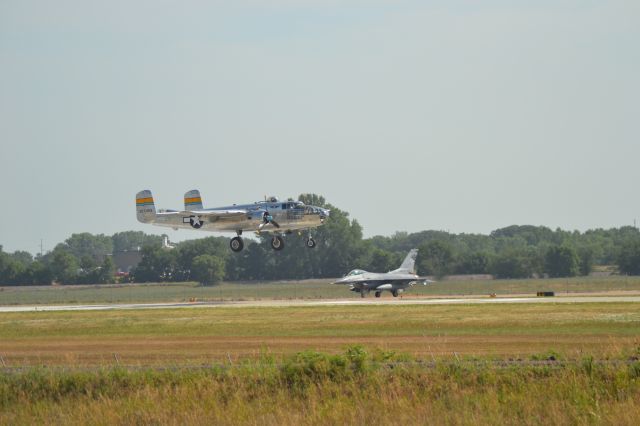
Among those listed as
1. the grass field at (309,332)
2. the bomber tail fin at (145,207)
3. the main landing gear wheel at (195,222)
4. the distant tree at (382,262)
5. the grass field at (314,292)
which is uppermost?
the bomber tail fin at (145,207)

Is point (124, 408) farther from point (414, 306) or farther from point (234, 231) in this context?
point (234, 231)

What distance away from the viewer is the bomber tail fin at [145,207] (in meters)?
71.9

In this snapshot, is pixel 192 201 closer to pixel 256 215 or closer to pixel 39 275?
pixel 256 215

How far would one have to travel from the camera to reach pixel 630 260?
352 ft

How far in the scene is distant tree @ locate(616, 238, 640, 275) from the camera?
10700 cm

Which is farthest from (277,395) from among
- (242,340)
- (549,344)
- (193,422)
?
(242,340)

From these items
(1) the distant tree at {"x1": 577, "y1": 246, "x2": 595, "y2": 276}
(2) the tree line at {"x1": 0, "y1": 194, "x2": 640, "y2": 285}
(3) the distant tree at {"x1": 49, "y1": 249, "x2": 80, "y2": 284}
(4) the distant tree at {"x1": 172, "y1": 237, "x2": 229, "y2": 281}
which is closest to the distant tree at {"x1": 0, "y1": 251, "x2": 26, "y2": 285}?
(2) the tree line at {"x1": 0, "y1": 194, "x2": 640, "y2": 285}

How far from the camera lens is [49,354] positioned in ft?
113

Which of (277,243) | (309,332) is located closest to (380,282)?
(277,243)

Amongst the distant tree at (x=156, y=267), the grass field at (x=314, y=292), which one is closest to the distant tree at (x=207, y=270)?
the distant tree at (x=156, y=267)

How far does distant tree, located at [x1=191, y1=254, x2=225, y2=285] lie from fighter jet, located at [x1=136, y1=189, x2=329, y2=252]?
44.1 m

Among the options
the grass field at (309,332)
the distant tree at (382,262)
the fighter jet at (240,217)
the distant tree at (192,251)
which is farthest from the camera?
the distant tree at (192,251)

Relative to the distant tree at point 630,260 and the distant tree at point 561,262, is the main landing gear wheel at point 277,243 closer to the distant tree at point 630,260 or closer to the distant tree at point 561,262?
the distant tree at point 561,262

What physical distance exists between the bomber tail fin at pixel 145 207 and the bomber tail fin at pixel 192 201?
2.55m
